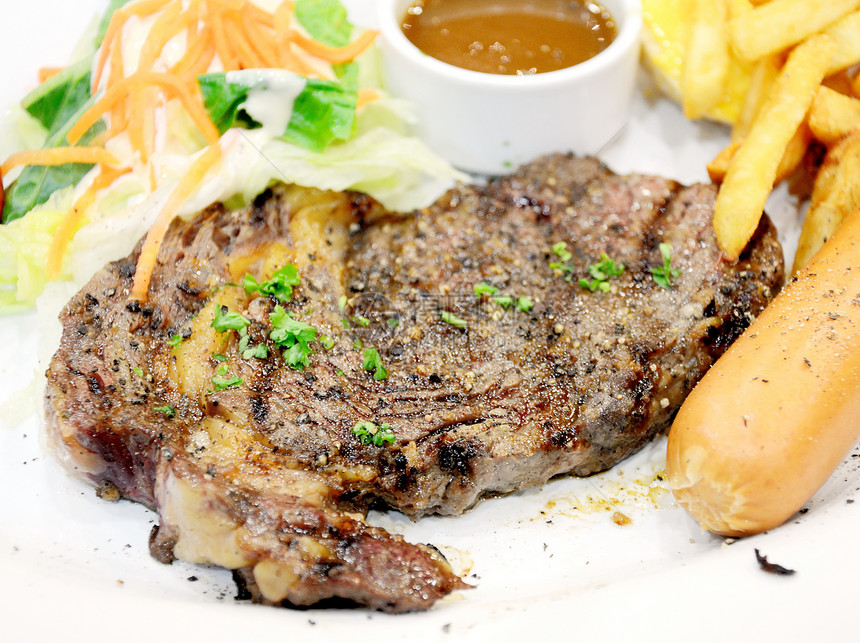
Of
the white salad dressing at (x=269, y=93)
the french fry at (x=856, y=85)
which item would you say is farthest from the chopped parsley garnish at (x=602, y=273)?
the white salad dressing at (x=269, y=93)

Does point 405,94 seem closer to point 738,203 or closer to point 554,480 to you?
point 738,203

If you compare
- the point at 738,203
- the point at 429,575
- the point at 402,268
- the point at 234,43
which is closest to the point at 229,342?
the point at 402,268

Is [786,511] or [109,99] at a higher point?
[109,99]

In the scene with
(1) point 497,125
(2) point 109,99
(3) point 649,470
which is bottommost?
(3) point 649,470

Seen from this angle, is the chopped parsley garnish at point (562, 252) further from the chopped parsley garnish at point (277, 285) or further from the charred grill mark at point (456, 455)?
the chopped parsley garnish at point (277, 285)

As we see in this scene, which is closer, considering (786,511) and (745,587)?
(745,587)

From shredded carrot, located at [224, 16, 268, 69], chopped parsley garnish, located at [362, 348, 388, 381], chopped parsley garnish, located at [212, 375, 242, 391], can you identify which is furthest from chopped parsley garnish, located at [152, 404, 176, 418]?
shredded carrot, located at [224, 16, 268, 69]

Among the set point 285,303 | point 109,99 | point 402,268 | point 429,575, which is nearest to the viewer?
point 429,575

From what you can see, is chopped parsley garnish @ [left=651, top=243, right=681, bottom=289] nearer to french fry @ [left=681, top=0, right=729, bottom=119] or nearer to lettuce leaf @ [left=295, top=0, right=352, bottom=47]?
french fry @ [left=681, top=0, right=729, bottom=119]
